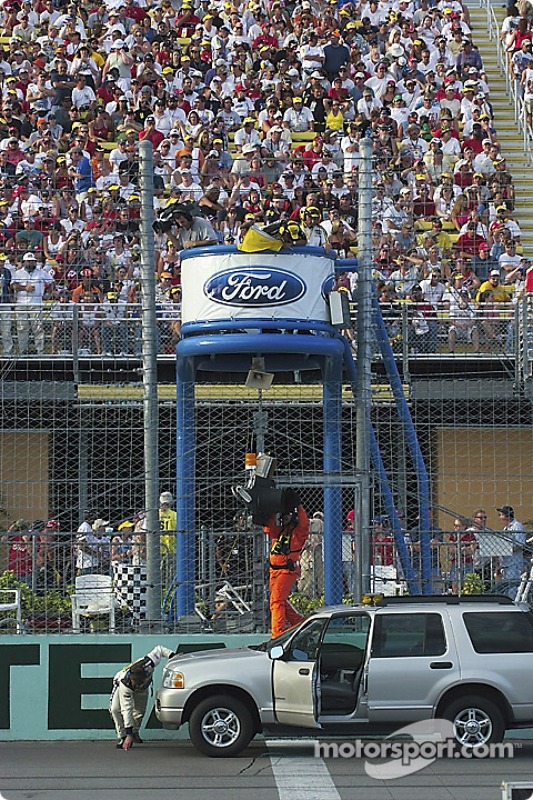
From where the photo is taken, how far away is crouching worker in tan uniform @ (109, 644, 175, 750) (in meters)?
12.4

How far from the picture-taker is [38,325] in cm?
1662

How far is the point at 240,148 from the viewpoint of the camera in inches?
864

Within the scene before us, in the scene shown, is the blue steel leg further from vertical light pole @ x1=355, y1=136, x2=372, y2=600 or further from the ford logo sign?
the ford logo sign

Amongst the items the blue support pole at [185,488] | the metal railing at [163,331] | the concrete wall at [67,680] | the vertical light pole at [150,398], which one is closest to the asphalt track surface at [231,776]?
the concrete wall at [67,680]

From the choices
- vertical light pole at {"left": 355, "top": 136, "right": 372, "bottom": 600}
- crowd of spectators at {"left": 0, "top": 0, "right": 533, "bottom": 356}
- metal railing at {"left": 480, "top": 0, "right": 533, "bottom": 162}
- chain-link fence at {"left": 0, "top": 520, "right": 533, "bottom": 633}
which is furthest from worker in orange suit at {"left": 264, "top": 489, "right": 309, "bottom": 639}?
metal railing at {"left": 480, "top": 0, "right": 533, "bottom": 162}

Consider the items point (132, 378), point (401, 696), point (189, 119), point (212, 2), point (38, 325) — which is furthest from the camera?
point (212, 2)

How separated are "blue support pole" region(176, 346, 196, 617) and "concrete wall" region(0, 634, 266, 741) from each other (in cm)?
57

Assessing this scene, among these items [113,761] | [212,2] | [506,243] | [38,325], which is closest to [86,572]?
[113,761]

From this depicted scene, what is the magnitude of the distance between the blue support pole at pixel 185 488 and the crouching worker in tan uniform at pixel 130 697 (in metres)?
1.10

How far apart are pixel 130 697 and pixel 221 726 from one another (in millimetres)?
1016

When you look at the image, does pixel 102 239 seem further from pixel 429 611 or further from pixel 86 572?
pixel 429 611

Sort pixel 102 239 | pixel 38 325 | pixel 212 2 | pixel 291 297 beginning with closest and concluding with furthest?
1. pixel 291 297
2. pixel 102 239
3. pixel 38 325
4. pixel 212 2

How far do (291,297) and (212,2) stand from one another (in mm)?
14182

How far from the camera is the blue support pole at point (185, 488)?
13.6m
